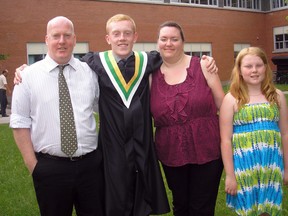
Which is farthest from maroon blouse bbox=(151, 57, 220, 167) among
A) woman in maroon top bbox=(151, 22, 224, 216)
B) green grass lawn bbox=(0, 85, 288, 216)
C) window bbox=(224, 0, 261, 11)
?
window bbox=(224, 0, 261, 11)

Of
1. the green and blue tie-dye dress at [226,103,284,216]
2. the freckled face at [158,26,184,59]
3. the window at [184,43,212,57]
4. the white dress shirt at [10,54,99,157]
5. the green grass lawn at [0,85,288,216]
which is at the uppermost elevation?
the window at [184,43,212,57]

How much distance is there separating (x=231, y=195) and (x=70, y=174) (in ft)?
4.36

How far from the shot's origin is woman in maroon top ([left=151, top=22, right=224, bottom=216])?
3447mm

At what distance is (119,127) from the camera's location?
11.3ft

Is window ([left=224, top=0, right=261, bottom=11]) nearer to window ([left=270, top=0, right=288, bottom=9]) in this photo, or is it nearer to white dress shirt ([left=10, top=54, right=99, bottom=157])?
window ([left=270, top=0, right=288, bottom=9])

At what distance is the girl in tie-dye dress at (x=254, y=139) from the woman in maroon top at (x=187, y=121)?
162 mm

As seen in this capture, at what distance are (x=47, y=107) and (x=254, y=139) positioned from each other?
1.64m

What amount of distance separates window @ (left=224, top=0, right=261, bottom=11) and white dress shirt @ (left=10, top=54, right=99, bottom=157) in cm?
3280

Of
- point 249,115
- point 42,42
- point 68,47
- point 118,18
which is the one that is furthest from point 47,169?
point 42,42

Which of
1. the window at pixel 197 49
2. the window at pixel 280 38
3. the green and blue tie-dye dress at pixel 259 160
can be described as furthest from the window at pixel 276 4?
the green and blue tie-dye dress at pixel 259 160

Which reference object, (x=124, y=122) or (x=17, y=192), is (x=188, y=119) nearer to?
(x=124, y=122)

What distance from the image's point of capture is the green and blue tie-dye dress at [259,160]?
3275mm

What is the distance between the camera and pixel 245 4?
36.0 meters

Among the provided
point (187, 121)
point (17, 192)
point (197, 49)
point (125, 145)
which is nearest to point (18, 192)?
point (17, 192)
